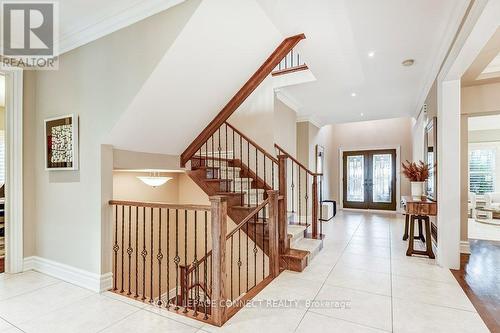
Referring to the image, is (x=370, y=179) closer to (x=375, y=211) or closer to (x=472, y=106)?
(x=375, y=211)

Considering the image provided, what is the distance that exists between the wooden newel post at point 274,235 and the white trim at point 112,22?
221 cm

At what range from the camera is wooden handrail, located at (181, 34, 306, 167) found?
318cm

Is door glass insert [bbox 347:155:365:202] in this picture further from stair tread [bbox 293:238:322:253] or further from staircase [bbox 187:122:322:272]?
stair tread [bbox 293:238:322:253]

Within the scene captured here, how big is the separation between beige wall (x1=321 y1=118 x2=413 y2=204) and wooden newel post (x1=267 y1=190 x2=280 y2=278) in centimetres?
565

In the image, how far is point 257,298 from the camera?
2543mm

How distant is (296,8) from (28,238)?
4.16 meters

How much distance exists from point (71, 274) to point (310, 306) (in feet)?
8.71

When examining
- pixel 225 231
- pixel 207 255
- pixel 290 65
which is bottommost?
pixel 207 255

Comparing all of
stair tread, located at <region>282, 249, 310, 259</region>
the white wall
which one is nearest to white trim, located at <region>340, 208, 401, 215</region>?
stair tread, located at <region>282, 249, 310, 259</region>

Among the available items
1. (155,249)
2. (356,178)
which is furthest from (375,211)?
(155,249)

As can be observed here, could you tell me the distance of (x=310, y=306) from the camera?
2.38 meters

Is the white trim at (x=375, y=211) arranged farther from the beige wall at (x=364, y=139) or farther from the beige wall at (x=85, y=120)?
the beige wall at (x=85, y=120)

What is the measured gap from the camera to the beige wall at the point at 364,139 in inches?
335

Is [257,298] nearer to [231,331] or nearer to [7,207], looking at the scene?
[231,331]
